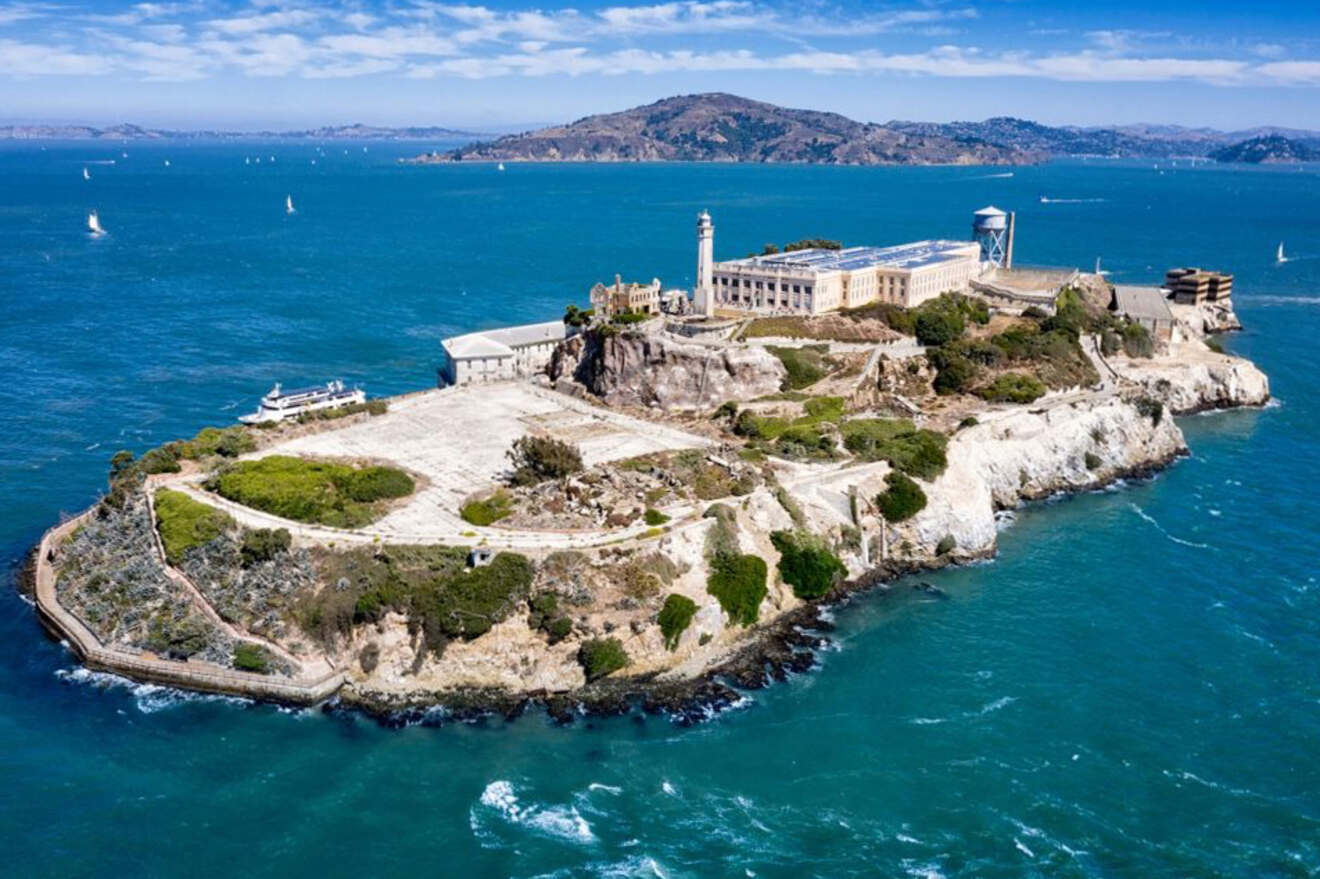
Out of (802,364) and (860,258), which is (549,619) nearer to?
(802,364)

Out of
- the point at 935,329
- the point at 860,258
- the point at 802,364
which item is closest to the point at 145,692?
the point at 802,364

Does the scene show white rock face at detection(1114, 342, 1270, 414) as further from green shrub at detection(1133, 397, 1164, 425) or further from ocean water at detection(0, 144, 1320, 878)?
ocean water at detection(0, 144, 1320, 878)

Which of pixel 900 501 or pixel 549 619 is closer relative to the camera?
pixel 549 619

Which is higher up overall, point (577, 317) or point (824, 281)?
point (824, 281)

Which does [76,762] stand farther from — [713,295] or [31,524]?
[713,295]

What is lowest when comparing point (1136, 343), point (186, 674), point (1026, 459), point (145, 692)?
point (145, 692)

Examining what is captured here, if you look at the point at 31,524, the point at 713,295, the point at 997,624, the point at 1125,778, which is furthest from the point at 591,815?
the point at 713,295

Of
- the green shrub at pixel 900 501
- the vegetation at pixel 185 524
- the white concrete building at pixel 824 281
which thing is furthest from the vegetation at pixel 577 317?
the vegetation at pixel 185 524
